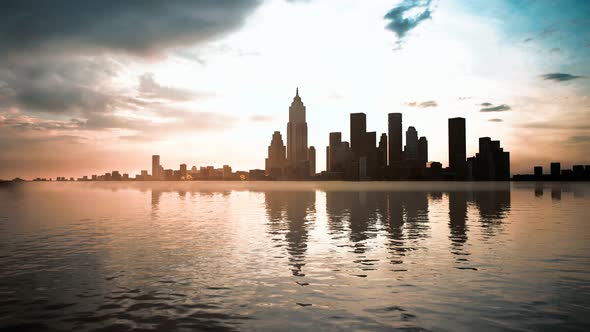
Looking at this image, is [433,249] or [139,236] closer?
[433,249]

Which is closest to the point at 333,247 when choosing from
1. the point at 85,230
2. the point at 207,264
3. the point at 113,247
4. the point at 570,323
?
the point at 207,264

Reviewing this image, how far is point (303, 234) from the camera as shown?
153ft

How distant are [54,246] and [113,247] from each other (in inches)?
215

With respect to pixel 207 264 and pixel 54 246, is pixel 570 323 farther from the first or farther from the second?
pixel 54 246

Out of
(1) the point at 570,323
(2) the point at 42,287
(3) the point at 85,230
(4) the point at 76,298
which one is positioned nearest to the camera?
(1) the point at 570,323

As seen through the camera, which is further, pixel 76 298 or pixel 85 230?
pixel 85 230

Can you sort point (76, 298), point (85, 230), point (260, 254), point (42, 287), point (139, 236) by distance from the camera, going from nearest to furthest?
1. point (76, 298)
2. point (42, 287)
3. point (260, 254)
4. point (139, 236)
5. point (85, 230)

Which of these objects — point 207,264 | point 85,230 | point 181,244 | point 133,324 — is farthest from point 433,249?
point 85,230

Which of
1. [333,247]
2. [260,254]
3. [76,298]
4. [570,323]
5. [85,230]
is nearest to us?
[570,323]

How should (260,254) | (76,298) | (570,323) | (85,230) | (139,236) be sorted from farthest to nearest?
(85,230) → (139,236) → (260,254) → (76,298) → (570,323)

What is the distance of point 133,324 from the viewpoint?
711 inches

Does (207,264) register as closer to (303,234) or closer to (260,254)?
(260,254)

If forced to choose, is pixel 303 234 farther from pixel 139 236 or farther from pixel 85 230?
pixel 85 230

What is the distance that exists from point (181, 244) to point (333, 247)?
1348 centimetres
